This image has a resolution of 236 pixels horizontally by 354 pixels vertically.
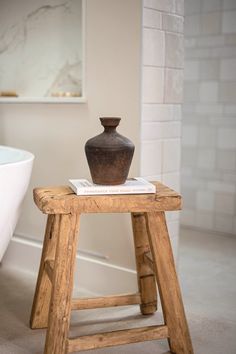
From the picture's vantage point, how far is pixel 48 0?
2.70 m

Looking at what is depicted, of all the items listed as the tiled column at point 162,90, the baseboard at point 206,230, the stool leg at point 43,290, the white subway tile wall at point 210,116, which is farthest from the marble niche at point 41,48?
the baseboard at point 206,230

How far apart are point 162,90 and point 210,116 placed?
1274 mm

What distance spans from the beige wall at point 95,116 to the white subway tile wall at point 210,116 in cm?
132

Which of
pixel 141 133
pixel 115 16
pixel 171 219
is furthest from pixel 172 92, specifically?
pixel 171 219

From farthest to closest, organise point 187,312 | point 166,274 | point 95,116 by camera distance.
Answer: point 95,116, point 187,312, point 166,274

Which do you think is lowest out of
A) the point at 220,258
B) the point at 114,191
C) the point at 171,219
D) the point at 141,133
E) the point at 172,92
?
the point at 220,258

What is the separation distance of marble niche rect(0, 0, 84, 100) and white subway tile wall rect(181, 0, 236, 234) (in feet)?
3.73

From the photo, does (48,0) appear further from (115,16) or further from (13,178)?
(13,178)

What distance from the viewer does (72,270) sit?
172 centimetres

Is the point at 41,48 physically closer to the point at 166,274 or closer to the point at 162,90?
the point at 162,90

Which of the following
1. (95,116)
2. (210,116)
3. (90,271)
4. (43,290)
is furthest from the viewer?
(210,116)

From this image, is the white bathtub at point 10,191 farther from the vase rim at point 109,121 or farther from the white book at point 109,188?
the vase rim at point 109,121

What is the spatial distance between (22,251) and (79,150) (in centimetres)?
71

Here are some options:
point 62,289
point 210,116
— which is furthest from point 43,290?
point 210,116
